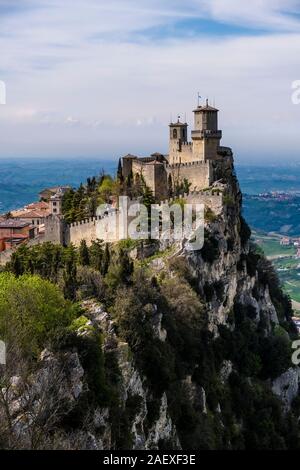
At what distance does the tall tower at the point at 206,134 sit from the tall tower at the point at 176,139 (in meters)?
1.62

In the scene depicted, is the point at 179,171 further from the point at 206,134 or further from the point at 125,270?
the point at 125,270

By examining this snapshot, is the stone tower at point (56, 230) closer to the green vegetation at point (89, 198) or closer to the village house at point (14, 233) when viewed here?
the green vegetation at point (89, 198)

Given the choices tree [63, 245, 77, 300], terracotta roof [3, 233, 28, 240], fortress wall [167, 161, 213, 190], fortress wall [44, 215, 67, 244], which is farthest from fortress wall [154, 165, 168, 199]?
tree [63, 245, 77, 300]

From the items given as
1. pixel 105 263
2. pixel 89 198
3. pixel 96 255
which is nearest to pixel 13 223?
pixel 89 198

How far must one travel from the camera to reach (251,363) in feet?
169

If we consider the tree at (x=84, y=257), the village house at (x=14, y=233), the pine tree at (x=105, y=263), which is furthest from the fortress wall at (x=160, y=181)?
the pine tree at (x=105, y=263)

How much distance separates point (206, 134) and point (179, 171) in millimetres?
4874

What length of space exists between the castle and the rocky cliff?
204 centimetres

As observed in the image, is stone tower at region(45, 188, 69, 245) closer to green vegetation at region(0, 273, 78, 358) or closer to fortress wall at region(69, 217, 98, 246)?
fortress wall at region(69, 217, 98, 246)

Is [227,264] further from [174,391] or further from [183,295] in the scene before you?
[174,391]

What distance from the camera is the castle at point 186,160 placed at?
187ft

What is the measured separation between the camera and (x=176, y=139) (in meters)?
61.8

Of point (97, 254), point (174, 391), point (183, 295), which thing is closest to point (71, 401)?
point (174, 391)
